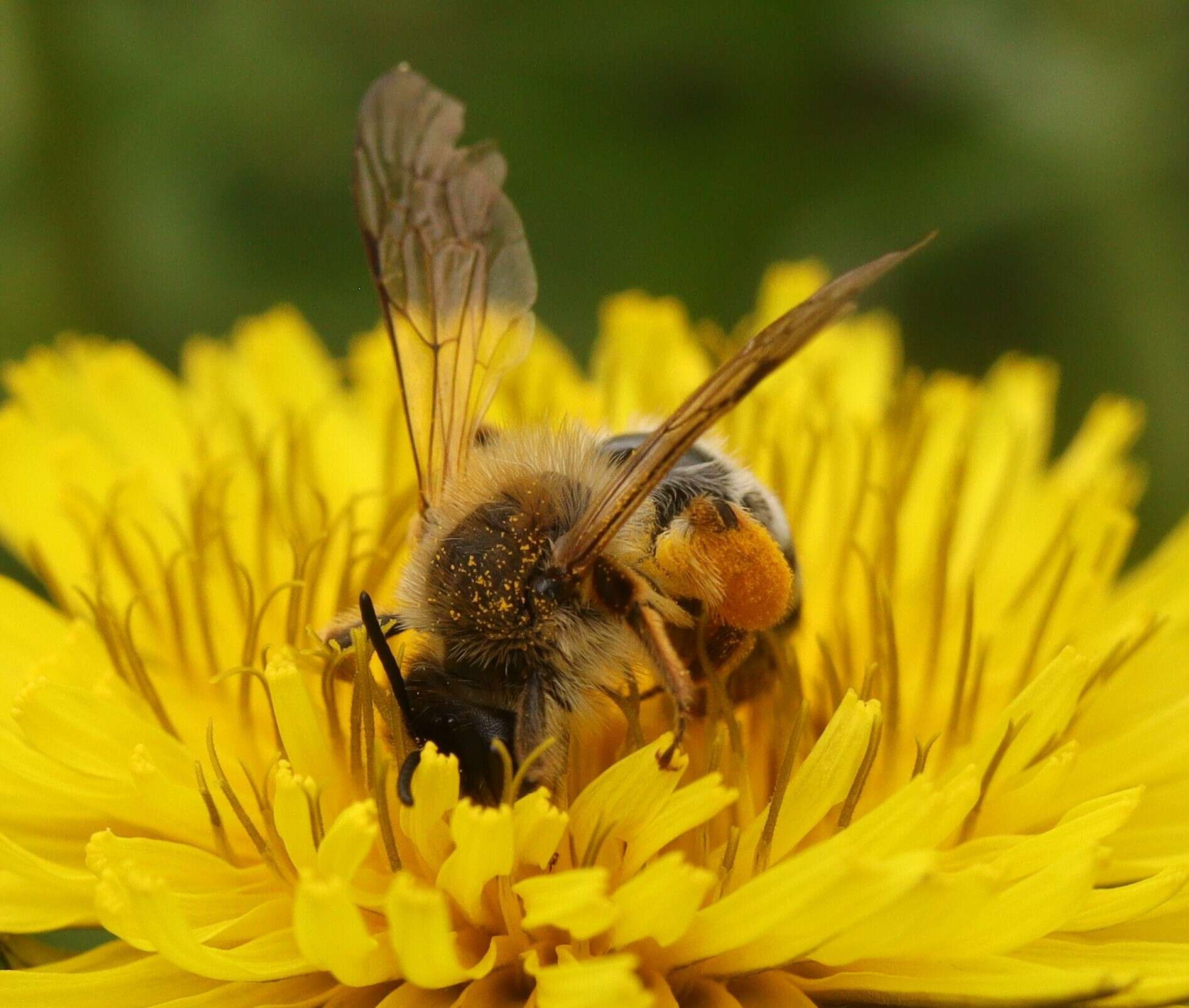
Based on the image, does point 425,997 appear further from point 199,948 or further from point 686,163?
point 686,163

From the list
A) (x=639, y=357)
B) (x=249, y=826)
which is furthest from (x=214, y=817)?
(x=639, y=357)

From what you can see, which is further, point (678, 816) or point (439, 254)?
point (439, 254)

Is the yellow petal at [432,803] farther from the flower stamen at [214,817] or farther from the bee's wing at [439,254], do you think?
the bee's wing at [439,254]

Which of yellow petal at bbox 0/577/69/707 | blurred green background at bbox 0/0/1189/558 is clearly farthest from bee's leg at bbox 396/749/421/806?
blurred green background at bbox 0/0/1189/558

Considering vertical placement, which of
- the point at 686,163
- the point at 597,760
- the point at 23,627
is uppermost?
the point at 686,163

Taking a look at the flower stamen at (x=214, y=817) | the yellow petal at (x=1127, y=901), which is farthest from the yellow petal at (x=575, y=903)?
the yellow petal at (x=1127, y=901)

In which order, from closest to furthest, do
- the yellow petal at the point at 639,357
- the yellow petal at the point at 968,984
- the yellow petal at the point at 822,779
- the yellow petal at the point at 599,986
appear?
the yellow petal at the point at 599,986
the yellow petal at the point at 968,984
the yellow petal at the point at 822,779
the yellow petal at the point at 639,357

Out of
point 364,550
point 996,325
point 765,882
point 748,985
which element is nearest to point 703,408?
point 765,882
